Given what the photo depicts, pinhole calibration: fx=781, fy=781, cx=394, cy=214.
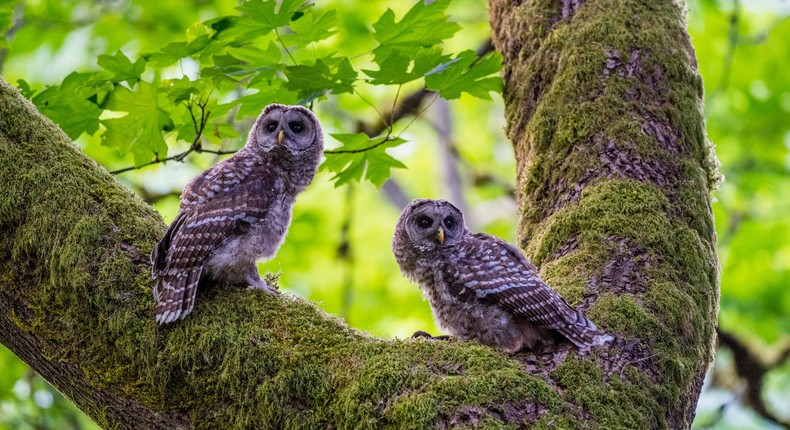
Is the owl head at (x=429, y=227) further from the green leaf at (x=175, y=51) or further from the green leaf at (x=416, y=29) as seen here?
the green leaf at (x=175, y=51)

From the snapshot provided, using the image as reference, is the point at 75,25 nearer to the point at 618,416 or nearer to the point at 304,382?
the point at 304,382

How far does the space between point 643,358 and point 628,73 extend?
1.63m

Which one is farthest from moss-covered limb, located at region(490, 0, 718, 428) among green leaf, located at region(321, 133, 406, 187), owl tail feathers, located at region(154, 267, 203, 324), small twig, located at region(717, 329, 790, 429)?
small twig, located at region(717, 329, 790, 429)

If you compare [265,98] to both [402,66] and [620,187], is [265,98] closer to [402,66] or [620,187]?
[402,66]

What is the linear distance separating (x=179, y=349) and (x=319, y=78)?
147cm

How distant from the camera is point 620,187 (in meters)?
3.52

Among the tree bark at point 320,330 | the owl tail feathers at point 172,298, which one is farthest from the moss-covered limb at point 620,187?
the owl tail feathers at point 172,298

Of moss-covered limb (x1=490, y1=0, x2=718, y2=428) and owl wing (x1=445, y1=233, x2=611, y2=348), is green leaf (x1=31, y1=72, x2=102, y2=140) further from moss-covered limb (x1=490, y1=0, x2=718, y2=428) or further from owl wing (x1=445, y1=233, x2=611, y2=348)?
moss-covered limb (x1=490, y1=0, x2=718, y2=428)

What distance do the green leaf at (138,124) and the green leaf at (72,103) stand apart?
0.09 metres

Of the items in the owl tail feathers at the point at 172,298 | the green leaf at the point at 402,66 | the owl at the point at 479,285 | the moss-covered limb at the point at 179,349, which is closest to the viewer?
the moss-covered limb at the point at 179,349

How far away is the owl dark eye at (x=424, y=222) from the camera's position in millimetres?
4090

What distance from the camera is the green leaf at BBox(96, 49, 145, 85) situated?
3.75 metres

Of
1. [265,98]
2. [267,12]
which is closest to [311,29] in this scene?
[267,12]

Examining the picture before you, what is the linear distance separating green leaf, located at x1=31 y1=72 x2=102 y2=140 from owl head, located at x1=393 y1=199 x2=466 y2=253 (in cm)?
167
